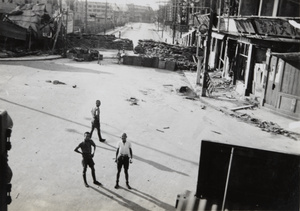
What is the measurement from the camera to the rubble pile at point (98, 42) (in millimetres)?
47312

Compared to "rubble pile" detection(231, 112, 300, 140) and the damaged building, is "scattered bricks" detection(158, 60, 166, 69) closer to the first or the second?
the damaged building

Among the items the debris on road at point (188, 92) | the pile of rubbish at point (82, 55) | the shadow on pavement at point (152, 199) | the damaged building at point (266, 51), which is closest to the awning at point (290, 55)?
the damaged building at point (266, 51)

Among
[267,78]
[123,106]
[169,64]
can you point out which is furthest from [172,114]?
[169,64]

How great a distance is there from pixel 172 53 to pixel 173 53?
0.42 feet

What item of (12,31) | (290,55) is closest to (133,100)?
(290,55)

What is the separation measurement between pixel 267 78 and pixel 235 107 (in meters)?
2.39

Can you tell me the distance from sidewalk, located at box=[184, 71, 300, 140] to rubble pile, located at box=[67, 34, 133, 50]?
29856 millimetres

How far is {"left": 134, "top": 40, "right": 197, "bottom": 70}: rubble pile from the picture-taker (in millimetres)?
32281

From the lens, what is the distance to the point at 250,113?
16250mm

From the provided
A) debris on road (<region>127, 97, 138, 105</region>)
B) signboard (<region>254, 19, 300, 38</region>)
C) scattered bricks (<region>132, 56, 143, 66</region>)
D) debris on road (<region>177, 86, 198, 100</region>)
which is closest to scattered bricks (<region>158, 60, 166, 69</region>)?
scattered bricks (<region>132, 56, 143, 66</region>)

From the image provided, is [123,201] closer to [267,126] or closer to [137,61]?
[267,126]

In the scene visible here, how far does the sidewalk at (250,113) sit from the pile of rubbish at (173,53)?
10.9 meters

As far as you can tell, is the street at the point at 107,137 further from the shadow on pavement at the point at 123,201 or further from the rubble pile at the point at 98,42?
the rubble pile at the point at 98,42

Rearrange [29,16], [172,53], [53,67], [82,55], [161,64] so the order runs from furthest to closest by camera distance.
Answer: [29,16], [172,53], [82,55], [161,64], [53,67]
